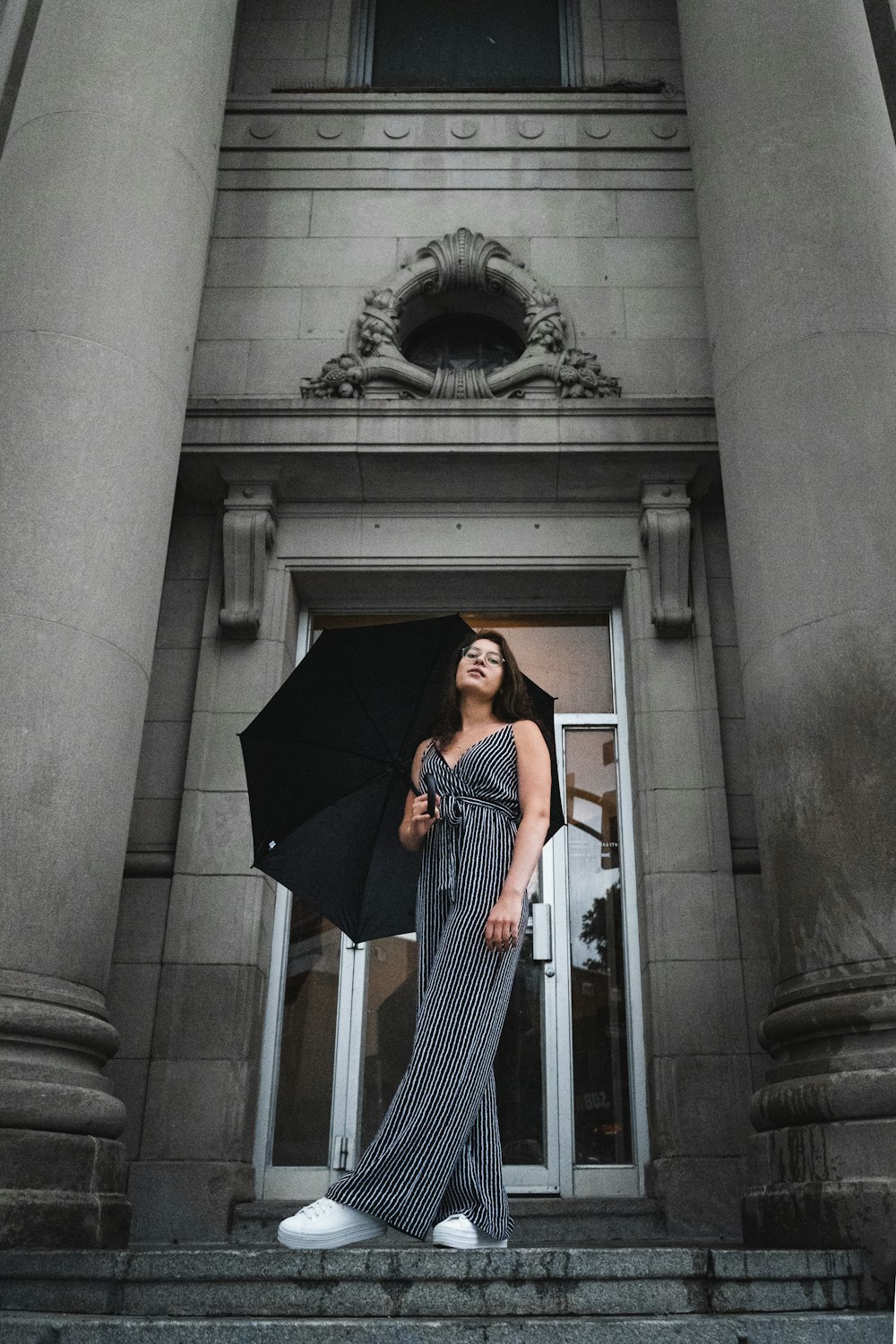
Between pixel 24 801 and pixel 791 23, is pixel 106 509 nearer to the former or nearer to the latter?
pixel 24 801

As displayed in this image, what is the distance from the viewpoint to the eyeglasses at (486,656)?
15.5 feet

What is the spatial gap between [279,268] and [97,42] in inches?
87.4

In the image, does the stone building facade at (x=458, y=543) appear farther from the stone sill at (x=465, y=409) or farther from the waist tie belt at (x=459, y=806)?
the waist tie belt at (x=459, y=806)

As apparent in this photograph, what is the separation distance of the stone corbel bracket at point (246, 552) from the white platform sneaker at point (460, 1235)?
15.7 ft

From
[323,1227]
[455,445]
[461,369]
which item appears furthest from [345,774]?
[461,369]

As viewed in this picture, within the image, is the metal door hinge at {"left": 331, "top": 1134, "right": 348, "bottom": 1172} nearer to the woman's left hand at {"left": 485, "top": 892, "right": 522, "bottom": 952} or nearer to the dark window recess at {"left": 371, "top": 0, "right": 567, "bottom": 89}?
the woman's left hand at {"left": 485, "top": 892, "right": 522, "bottom": 952}

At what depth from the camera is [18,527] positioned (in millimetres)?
5930

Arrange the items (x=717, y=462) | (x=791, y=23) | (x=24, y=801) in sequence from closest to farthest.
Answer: (x=24, y=801) < (x=791, y=23) < (x=717, y=462)

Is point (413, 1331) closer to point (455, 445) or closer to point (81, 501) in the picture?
point (81, 501)

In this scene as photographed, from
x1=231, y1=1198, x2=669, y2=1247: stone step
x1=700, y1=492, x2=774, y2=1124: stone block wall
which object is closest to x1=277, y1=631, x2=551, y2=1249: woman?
x1=231, y1=1198, x2=669, y2=1247: stone step

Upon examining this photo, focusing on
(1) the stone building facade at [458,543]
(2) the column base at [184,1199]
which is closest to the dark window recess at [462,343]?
(1) the stone building facade at [458,543]

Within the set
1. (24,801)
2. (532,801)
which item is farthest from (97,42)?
(532,801)

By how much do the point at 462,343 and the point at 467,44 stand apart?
3.55m

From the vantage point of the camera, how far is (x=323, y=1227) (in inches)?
150
